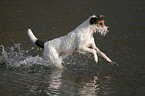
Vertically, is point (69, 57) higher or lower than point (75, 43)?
lower

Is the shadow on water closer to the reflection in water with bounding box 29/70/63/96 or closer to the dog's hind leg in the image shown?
the reflection in water with bounding box 29/70/63/96

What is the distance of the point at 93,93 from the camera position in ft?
20.5

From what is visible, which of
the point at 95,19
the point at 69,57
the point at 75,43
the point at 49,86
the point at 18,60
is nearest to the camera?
the point at 49,86

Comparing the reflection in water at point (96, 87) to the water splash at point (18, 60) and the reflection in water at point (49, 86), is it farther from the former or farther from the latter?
the water splash at point (18, 60)

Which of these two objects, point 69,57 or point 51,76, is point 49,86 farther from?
point 69,57

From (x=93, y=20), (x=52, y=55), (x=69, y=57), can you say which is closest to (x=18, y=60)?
(x=52, y=55)

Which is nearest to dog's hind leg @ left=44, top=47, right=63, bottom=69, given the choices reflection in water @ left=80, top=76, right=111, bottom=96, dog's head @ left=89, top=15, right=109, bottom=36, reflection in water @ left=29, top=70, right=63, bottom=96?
reflection in water @ left=29, top=70, right=63, bottom=96

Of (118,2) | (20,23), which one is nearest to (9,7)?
(20,23)

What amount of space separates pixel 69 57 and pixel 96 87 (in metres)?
2.34

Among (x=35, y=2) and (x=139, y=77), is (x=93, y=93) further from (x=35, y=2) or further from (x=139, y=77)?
(x=35, y=2)

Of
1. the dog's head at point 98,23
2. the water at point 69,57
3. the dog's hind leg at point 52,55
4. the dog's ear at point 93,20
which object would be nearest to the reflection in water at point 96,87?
the water at point 69,57

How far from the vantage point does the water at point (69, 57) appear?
6543 mm

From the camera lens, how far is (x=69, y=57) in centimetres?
880

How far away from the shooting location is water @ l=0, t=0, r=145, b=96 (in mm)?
6543
